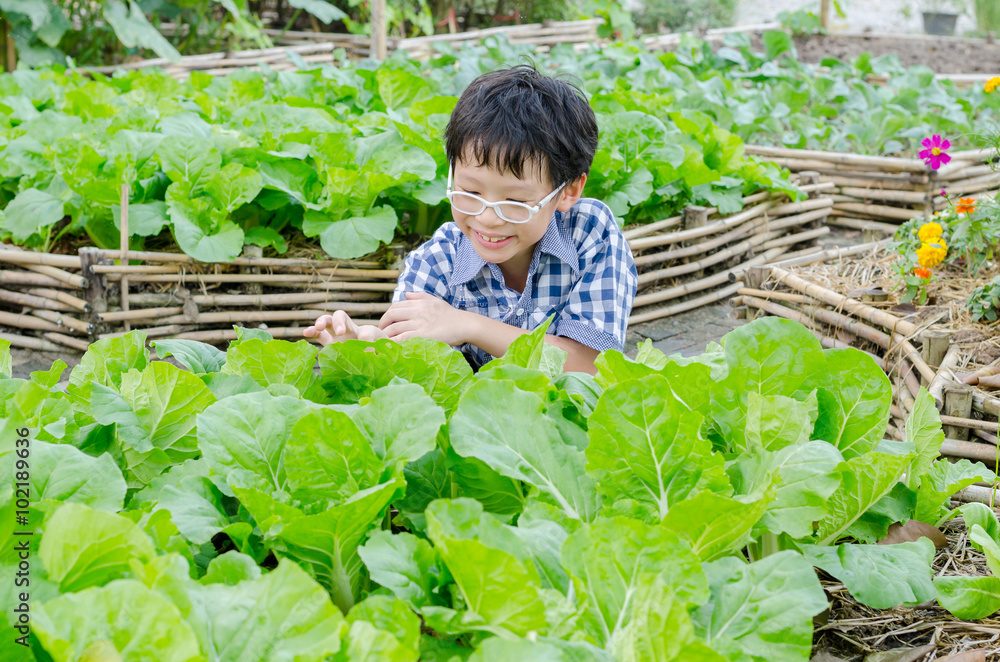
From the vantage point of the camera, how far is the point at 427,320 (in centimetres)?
217

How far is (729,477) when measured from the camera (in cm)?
116

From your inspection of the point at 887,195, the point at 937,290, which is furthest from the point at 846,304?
the point at 887,195

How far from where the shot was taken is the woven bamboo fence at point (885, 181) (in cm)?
466

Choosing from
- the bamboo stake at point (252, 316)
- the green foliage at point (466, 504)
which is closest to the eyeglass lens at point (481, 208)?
the green foliage at point (466, 504)

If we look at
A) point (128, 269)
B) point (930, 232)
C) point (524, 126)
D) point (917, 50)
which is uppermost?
point (917, 50)

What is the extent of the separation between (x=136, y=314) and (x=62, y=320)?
323 mm

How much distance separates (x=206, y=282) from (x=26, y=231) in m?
0.65

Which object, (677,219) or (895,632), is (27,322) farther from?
(895,632)

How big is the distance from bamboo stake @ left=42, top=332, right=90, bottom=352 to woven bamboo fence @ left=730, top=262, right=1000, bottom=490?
2334 millimetres

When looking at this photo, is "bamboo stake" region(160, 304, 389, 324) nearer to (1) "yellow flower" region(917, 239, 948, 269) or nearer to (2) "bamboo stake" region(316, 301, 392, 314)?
(2) "bamboo stake" region(316, 301, 392, 314)

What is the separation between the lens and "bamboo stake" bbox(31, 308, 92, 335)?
125 inches

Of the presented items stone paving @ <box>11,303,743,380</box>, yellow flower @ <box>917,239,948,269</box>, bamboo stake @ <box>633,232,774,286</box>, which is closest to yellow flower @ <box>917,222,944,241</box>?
yellow flower @ <box>917,239,948,269</box>

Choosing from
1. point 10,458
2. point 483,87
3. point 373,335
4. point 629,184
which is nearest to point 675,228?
point 629,184

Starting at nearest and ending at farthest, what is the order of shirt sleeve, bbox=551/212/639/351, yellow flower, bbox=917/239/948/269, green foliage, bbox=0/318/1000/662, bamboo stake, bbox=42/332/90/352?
1. green foliage, bbox=0/318/1000/662
2. shirt sleeve, bbox=551/212/639/351
3. yellow flower, bbox=917/239/948/269
4. bamboo stake, bbox=42/332/90/352
